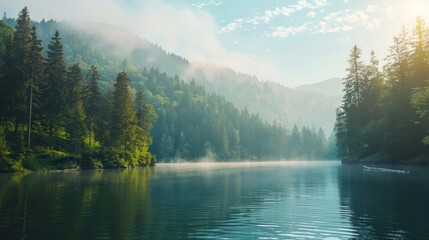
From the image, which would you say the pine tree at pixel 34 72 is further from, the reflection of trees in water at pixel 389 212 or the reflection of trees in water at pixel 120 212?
the reflection of trees in water at pixel 389 212

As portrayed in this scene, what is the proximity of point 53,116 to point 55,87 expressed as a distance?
22.5ft

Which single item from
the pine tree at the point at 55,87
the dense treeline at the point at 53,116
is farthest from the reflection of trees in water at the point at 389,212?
the pine tree at the point at 55,87

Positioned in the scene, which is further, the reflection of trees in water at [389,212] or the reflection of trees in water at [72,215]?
the reflection of trees in water at [389,212]

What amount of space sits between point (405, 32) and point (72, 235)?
266ft

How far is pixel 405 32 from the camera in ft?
260

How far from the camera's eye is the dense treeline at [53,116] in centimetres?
6444

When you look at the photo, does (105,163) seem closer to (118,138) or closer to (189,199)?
(118,138)

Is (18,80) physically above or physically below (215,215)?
above

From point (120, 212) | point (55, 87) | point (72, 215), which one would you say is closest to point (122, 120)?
point (55, 87)

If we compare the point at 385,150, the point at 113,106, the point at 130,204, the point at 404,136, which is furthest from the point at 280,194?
the point at 113,106

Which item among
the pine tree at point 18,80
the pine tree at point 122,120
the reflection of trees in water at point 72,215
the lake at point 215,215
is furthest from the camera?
the pine tree at point 122,120

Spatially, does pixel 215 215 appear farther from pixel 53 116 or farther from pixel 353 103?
pixel 353 103

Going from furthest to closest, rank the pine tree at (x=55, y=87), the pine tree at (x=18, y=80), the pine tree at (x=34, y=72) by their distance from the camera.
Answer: the pine tree at (x=55, y=87) < the pine tree at (x=34, y=72) < the pine tree at (x=18, y=80)

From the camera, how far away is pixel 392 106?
236ft
